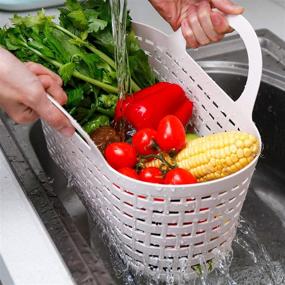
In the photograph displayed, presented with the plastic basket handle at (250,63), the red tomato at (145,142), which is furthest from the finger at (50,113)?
the plastic basket handle at (250,63)

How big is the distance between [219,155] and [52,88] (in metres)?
0.24

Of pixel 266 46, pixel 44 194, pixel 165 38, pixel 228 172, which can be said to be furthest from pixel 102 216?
pixel 266 46

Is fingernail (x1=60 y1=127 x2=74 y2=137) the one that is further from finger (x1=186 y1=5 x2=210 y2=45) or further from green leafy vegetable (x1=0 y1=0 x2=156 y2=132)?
finger (x1=186 y1=5 x2=210 y2=45)

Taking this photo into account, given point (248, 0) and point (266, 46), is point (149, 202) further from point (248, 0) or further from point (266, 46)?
point (248, 0)

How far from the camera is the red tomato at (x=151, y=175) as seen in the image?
2.32 feet

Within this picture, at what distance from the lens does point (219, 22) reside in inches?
31.9

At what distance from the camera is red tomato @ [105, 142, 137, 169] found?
2.42ft

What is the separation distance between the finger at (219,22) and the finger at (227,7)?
12 mm

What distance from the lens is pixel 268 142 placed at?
1.06m

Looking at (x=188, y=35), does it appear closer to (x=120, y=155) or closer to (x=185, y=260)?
(x=120, y=155)

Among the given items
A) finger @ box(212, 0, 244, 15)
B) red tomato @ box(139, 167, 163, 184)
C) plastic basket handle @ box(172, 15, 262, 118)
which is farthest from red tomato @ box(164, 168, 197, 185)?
finger @ box(212, 0, 244, 15)

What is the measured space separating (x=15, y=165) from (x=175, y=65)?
0.30 meters

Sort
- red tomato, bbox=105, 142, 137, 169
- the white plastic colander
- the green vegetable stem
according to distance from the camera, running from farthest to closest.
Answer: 1. the green vegetable stem
2. red tomato, bbox=105, 142, 137, 169
3. the white plastic colander

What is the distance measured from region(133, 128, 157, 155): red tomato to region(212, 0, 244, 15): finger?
20 centimetres
